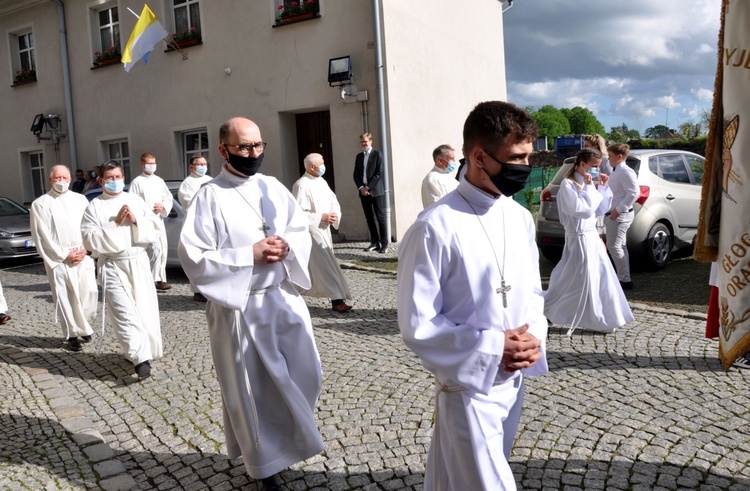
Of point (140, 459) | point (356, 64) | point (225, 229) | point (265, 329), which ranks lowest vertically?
point (140, 459)

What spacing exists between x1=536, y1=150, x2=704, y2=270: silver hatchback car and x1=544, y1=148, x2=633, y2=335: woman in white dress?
2.80 meters

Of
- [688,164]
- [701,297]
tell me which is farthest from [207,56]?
[701,297]

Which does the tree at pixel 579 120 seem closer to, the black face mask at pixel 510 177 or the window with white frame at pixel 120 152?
the window with white frame at pixel 120 152

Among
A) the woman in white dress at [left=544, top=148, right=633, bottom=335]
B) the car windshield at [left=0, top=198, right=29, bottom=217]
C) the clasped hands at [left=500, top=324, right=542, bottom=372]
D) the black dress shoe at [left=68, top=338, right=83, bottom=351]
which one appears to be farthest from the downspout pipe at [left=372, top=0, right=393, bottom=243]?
the clasped hands at [left=500, top=324, right=542, bottom=372]

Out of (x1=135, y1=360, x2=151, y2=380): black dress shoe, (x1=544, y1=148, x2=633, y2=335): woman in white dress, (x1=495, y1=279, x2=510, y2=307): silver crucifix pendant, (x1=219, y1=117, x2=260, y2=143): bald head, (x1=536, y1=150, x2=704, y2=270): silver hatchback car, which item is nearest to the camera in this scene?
(x1=495, y1=279, x2=510, y2=307): silver crucifix pendant

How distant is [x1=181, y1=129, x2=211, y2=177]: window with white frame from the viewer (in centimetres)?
1702

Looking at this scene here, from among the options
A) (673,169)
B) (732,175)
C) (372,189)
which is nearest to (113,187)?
(732,175)

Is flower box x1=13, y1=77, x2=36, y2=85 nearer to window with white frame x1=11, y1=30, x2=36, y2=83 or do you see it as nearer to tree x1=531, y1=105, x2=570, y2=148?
window with white frame x1=11, y1=30, x2=36, y2=83

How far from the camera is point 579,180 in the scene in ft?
23.0

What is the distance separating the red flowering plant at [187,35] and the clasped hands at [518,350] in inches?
607

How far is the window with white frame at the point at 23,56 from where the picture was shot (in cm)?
2034

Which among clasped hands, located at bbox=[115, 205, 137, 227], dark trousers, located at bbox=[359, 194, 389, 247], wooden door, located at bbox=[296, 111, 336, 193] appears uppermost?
wooden door, located at bbox=[296, 111, 336, 193]

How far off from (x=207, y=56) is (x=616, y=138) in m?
36.0

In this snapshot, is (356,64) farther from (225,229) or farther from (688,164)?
(225,229)
